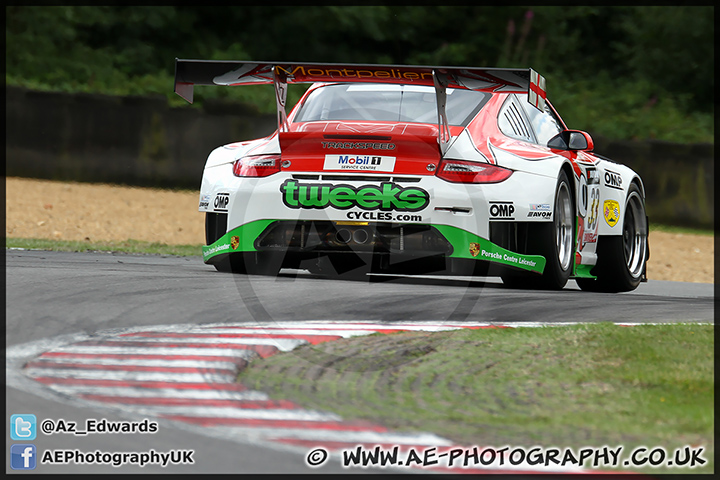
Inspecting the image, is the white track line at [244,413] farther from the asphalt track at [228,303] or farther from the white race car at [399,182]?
the white race car at [399,182]

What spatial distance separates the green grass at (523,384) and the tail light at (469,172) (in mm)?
1539

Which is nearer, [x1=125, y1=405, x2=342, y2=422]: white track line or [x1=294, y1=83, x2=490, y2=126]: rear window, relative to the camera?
[x1=125, y1=405, x2=342, y2=422]: white track line

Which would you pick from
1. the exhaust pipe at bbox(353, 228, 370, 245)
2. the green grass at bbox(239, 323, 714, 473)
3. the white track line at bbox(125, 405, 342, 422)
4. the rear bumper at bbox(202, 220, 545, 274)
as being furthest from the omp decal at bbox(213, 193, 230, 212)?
the white track line at bbox(125, 405, 342, 422)

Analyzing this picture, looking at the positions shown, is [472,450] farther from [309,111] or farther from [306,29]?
[306,29]

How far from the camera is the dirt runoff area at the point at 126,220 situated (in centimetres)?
1471

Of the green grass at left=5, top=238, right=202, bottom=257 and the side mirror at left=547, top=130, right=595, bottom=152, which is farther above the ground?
the side mirror at left=547, top=130, right=595, bottom=152

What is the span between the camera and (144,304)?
249 inches

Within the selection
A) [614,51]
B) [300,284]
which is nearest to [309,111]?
[300,284]

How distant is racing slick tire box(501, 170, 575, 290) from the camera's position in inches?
295

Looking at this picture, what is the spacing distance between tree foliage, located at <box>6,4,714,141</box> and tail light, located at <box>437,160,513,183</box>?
695 inches

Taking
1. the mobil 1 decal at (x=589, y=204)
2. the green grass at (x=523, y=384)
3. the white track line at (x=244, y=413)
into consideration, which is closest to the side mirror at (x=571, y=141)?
the mobil 1 decal at (x=589, y=204)

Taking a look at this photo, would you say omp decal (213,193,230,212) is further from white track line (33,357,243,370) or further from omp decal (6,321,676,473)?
white track line (33,357,243,370)

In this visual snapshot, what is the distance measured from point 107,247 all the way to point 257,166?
17.2 feet

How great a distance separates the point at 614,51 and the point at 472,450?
30358 mm
